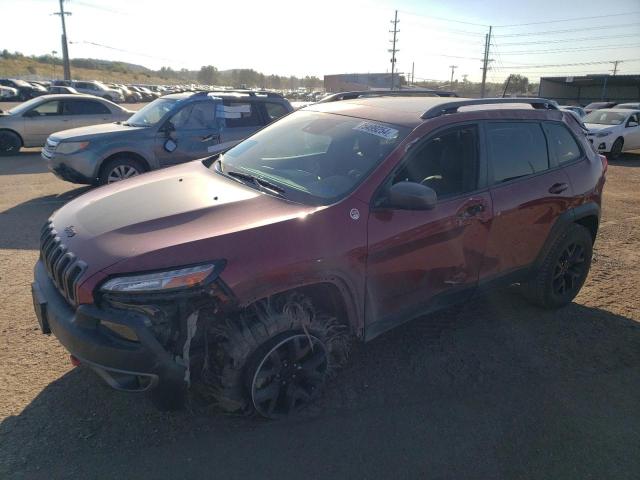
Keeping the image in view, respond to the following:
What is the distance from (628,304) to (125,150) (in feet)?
23.2

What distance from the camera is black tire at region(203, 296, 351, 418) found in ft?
8.35

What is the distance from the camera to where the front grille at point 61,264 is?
2.42m

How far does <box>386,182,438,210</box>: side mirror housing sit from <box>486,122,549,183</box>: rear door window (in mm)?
996

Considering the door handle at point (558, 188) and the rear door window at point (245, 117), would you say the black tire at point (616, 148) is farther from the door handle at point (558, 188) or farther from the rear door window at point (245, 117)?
the door handle at point (558, 188)

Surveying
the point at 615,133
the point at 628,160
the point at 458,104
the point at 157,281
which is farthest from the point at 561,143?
the point at 628,160

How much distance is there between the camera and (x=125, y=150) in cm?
771

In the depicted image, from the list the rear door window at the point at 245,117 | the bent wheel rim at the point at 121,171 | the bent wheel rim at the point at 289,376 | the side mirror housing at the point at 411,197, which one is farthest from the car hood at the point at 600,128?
the bent wheel rim at the point at 289,376

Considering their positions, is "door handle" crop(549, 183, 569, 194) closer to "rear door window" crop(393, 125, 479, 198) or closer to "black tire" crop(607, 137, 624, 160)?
"rear door window" crop(393, 125, 479, 198)

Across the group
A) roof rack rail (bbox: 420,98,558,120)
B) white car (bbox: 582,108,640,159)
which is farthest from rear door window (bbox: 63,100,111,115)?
white car (bbox: 582,108,640,159)

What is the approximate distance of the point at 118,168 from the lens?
307 inches

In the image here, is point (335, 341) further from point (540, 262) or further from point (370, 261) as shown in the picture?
point (540, 262)

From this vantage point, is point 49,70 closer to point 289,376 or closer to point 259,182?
point 259,182

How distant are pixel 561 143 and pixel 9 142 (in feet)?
43.6

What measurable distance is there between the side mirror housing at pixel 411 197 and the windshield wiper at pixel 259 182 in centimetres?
70
